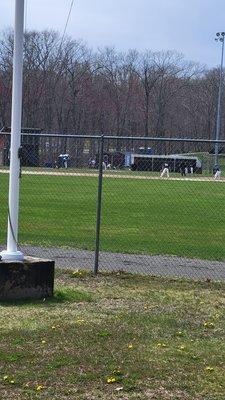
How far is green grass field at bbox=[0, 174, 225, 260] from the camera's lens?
635 inches

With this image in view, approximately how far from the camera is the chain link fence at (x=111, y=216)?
41.5ft

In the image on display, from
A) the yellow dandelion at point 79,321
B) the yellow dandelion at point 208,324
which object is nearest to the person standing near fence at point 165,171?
the yellow dandelion at point 208,324

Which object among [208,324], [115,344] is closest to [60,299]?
[208,324]

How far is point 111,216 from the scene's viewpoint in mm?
23266

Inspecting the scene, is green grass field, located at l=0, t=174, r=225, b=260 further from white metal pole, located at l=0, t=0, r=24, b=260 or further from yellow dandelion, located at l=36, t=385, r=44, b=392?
yellow dandelion, located at l=36, t=385, r=44, b=392

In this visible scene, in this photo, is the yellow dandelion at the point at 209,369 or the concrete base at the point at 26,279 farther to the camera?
the concrete base at the point at 26,279

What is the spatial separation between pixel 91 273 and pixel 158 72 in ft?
318

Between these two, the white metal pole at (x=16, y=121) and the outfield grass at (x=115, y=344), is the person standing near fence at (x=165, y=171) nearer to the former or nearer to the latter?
the outfield grass at (x=115, y=344)

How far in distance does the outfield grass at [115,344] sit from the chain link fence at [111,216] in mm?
1923

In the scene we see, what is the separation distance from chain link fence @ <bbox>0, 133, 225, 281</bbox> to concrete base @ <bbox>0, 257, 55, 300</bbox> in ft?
5.42

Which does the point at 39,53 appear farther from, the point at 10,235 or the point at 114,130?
the point at 10,235

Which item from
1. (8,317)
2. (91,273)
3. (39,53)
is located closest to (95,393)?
(8,317)

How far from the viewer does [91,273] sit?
1132 cm

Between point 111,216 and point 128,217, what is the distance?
0.53m
